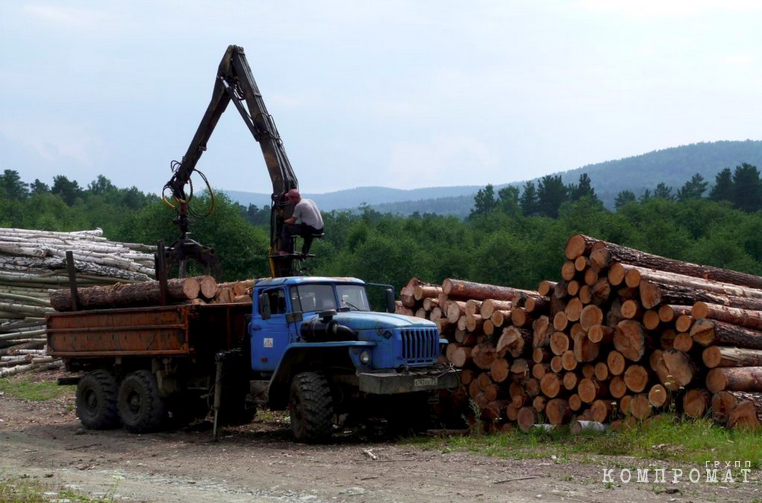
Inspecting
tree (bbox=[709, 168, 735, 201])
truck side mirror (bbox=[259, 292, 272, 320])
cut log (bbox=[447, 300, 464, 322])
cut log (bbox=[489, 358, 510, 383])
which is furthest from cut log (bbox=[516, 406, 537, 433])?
tree (bbox=[709, 168, 735, 201])

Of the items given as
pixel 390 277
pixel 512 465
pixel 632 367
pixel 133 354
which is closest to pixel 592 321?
pixel 632 367

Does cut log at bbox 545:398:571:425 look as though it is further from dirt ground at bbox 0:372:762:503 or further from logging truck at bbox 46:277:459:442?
dirt ground at bbox 0:372:762:503

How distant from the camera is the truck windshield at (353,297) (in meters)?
14.0

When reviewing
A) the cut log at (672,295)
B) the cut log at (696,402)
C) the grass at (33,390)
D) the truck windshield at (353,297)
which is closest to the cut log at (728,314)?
the cut log at (672,295)

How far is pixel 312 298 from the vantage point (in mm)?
13727

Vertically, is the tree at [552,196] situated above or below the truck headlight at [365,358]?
above

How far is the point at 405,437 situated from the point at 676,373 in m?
3.98

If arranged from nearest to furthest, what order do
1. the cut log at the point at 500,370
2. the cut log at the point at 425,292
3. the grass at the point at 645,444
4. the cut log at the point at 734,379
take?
1. the grass at the point at 645,444
2. the cut log at the point at 734,379
3. the cut log at the point at 500,370
4. the cut log at the point at 425,292

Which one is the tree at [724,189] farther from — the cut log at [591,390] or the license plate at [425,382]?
the license plate at [425,382]

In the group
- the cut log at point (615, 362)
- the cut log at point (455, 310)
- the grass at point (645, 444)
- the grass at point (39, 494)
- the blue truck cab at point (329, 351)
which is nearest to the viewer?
the grass at point (39, 494)

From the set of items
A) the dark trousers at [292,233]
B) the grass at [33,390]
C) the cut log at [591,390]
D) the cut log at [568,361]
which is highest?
the dark trousers at [292,233]

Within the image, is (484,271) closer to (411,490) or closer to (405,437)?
(405,437)

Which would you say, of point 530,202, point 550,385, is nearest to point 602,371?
point 550,385

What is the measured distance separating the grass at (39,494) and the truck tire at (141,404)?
5.19m
